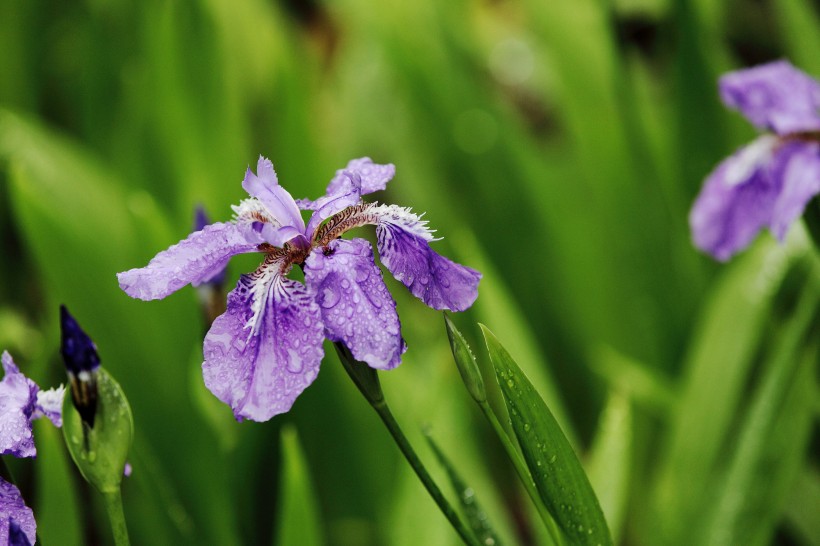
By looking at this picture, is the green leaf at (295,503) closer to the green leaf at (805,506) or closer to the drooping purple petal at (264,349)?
the drooping purple petal at (264,349)

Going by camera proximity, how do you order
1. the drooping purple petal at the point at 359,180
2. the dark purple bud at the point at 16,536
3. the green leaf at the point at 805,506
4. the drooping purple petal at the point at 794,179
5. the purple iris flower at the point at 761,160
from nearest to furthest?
the dark purple bud at the point at 16,536 → the drooping purple petal at the point at 359,180 → the drooping purple petal at the point at 794,179 → the purple iris flower at the point at 761,160 → the green leaf at the point at 805,506

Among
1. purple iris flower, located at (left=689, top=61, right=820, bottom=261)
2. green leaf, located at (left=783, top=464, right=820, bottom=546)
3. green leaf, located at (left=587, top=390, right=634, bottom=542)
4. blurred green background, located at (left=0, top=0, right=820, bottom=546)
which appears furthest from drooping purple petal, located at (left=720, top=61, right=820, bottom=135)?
green leaf, located at (left=783, top=464, right=820, bottom=546)

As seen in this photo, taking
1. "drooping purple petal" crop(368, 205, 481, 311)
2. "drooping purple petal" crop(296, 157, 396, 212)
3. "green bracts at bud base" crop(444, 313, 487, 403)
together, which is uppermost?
"drooping purple petal" crop(296, 157, 396, 212)

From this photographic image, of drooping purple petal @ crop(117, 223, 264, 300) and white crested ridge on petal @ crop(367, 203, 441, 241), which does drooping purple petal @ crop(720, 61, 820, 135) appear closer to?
white crested ridge on petal @ crop(367, 203, 441, 241)

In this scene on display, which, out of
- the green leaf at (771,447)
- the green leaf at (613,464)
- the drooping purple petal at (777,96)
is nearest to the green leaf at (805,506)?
the green leaf at (771,447)

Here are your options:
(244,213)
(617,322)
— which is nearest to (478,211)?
(617,322)

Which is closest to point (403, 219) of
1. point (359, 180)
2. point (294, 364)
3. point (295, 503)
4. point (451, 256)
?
point (359, 180)

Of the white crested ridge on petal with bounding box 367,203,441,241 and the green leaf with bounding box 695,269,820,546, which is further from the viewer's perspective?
the green leaf with bounding box 695,269,820,546
